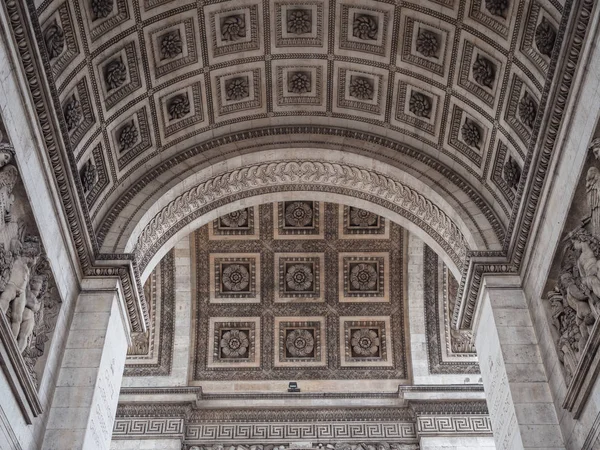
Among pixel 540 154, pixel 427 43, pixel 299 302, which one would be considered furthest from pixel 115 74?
pixel 299 302

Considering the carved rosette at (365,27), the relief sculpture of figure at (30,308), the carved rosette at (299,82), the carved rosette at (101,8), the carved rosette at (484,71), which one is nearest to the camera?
the relief sculpture of figure at (30,308)

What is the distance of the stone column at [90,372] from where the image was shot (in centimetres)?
1053

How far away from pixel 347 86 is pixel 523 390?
7.19 m

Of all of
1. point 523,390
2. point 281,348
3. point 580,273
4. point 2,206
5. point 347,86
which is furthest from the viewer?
point 281,348

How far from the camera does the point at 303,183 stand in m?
15.7

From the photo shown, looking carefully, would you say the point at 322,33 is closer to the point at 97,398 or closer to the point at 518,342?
the point at 518,342

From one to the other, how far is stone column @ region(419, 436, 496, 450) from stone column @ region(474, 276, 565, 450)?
5482 millimetres

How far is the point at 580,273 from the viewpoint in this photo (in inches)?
397

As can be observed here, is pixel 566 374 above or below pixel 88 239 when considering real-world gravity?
below

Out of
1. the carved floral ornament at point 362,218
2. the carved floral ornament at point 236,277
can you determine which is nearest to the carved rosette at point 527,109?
the carved floral ornament at point 362,218

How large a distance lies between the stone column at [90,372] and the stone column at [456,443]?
8341mm

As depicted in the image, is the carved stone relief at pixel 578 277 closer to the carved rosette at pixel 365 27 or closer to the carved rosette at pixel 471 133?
the carved rosette at pixel 471 133

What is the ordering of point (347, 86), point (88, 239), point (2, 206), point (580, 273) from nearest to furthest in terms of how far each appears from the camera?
point (2, 206), point (580, 273), point (88, 239), point (347, 86)

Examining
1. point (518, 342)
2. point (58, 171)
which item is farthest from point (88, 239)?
point (518, 342)
